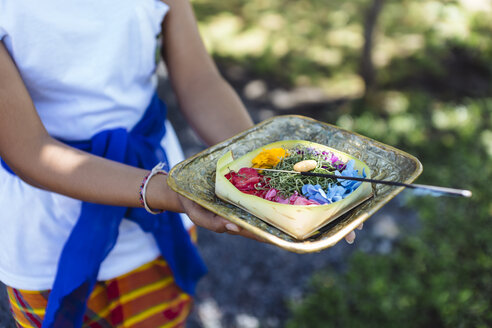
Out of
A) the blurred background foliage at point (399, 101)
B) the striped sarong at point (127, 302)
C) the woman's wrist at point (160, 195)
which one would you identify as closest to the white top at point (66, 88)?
the striped sarong at point (127, 302)

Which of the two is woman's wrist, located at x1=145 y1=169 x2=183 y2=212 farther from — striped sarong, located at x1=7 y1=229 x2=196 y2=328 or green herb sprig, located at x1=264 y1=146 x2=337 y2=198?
striped sarong, located at x1=7 y1=229 x2=196 y2=328

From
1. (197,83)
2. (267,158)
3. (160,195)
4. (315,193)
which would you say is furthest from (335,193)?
(197,83)

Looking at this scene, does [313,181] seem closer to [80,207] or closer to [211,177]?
[211,177]

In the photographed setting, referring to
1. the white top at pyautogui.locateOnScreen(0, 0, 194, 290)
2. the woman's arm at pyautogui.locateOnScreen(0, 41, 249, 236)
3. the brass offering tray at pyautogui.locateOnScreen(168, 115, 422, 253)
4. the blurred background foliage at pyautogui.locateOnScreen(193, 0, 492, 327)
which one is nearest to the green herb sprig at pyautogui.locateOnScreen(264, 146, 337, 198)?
the brass offering tray at pyautogui.locateOnScreen(168, 115, 422, 253)

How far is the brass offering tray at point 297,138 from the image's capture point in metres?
1.12

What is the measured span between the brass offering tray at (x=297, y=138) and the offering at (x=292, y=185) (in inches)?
1.1

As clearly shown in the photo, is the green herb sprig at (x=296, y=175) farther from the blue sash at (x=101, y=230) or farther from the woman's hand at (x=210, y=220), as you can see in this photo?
the blue sash at (x=101, y=230)

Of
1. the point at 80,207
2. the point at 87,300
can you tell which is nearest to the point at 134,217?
the point at 80,207

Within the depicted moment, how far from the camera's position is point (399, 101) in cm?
466

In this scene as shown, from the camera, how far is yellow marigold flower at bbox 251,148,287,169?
1417 millimetres

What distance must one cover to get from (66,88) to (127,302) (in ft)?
2.46

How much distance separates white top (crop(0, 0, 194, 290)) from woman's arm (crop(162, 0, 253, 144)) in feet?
0.34

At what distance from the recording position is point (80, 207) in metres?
1.47

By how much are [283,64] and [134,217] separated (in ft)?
13.4
